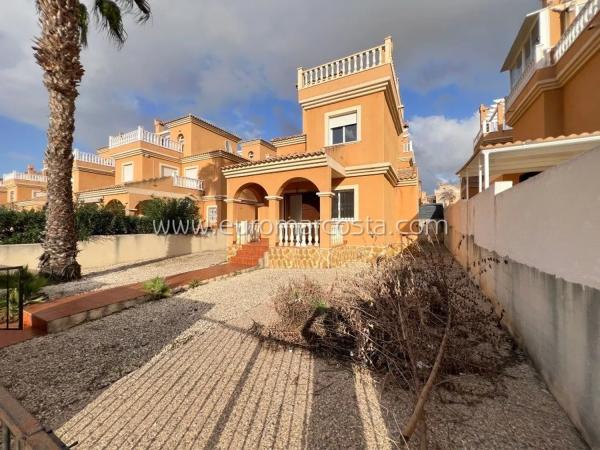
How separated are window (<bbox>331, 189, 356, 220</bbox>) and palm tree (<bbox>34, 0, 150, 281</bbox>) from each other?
937 centimetres

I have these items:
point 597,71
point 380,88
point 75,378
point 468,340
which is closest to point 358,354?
point 468,340

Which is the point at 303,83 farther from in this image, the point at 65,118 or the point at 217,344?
the point at 217,344

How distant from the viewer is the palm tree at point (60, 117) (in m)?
7.33

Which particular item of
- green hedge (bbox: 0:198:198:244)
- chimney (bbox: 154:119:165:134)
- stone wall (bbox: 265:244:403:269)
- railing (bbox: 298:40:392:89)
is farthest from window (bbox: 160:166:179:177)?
stone wall (bbox: 265:244:403:269)

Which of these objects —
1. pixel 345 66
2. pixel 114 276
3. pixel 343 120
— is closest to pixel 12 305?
pixel 114 276

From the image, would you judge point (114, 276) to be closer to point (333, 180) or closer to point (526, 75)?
point (333, 180)

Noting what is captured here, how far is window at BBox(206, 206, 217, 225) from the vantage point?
21.0m

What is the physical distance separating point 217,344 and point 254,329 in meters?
0.63

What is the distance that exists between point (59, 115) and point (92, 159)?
787 inches

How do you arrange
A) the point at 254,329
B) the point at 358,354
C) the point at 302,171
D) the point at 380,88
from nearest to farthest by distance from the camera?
the point at 358,354, the point at 254,329, the point at 302,171, the point at 380,88

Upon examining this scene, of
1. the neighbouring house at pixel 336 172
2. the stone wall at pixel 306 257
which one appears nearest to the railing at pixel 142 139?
the neighbouring house at pixel 336 172

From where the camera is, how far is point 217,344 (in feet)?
13.1

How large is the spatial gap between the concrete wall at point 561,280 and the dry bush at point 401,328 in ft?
1.75

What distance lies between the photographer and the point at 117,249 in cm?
1164
